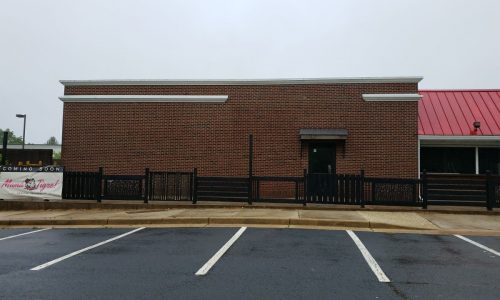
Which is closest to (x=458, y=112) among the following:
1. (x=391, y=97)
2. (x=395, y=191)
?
(x=391, y=97)

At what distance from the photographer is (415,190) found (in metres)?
13.8

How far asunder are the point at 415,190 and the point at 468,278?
7.96 m

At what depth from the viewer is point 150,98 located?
706 inches

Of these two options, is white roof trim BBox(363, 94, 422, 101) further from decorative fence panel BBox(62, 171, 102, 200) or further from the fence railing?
decorative fence panel BBox(62, 171, 102, 200)

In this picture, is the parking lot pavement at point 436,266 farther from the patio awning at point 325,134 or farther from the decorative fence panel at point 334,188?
the patio awning at point 325,134

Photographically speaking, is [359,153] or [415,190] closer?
[415,190]

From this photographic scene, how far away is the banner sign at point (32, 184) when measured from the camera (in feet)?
50.0

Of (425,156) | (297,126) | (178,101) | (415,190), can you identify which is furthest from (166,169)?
(425,156)

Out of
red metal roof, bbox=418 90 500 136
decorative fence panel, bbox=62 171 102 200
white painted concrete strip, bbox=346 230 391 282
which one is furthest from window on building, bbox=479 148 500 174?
decorative fence panel, bbox=62 171 102 200

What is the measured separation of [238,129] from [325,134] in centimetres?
358

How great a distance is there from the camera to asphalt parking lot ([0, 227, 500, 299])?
5.46 metres

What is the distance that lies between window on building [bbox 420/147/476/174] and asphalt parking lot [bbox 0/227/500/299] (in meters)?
8.01

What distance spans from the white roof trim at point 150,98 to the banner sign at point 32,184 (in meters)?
4.03

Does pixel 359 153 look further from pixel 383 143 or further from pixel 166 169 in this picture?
pixel 166 169
